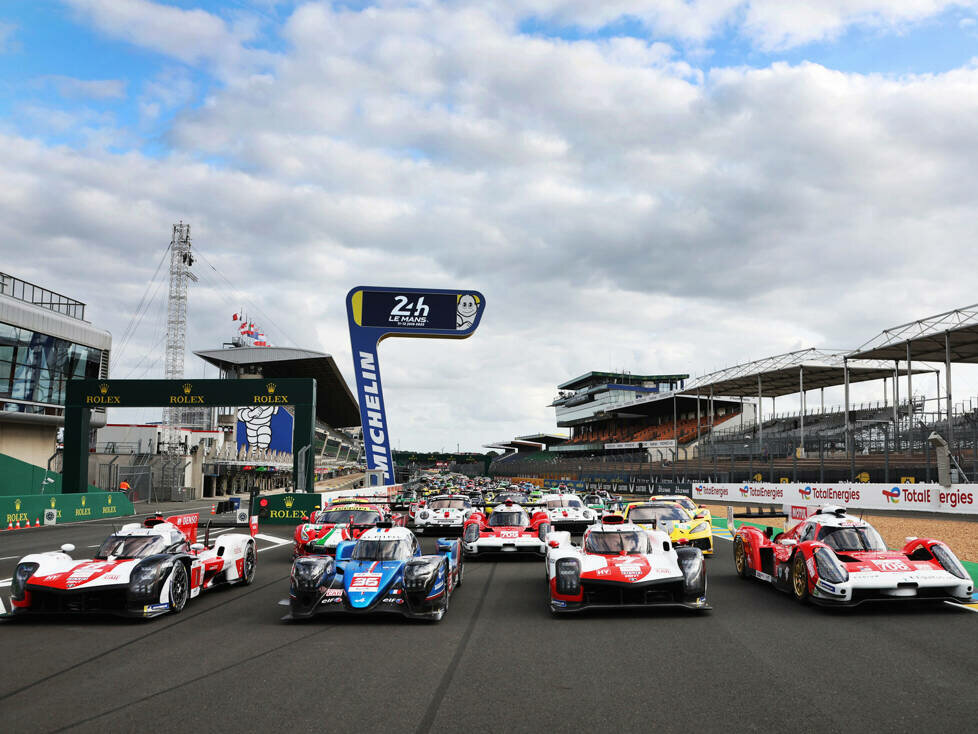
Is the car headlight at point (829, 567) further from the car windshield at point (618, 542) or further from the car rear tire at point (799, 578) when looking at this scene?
the car windshield at point (618, 542)

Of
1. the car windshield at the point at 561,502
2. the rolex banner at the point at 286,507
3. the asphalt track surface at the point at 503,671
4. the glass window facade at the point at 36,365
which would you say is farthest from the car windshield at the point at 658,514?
the glass window facade at the point at 36,365

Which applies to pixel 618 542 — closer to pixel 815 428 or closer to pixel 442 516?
pixel 442 516

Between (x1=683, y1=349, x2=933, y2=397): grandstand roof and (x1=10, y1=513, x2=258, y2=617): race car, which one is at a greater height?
(x1=683, y1=349, x2=933, y2=397): grandstand roof

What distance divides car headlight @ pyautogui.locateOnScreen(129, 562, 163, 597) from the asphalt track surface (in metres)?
0.40

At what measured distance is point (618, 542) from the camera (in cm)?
1144

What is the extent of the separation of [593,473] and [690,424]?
91.3ft

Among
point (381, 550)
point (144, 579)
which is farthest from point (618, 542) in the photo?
point (144, 579)

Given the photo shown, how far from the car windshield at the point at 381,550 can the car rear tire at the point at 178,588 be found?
241 cm

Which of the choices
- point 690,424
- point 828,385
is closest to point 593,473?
point 828,385

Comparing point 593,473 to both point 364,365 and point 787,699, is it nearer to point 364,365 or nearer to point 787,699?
point 364,365

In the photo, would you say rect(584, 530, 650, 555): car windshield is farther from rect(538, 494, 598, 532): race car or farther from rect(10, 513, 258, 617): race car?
rect(538, 494, 598, 532): race car

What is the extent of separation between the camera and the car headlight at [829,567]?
1015 centimetres

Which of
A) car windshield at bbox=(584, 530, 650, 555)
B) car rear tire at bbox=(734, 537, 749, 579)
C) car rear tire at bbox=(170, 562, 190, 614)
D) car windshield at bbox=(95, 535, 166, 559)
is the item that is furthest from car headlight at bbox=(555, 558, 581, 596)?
car windshield at bbox=(95, 535, 166, 559)

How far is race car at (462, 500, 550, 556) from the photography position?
1700 centimetres
